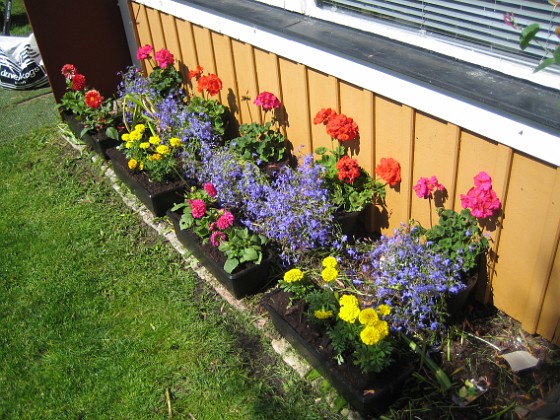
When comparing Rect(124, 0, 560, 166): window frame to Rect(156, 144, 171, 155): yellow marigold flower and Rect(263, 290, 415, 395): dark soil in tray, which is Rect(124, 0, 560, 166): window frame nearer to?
Rect(156, 144, 171, 155): yellow marigold flower

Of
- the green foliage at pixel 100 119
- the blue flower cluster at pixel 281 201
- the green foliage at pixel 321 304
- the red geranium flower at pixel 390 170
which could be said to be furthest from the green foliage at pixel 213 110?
the green foliage at pixel 321 304

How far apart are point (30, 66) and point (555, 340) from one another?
571 cm

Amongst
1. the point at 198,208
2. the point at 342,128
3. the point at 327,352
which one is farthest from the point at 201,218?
the point at 327,352

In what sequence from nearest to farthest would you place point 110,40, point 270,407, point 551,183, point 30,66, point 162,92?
point 551,183 < point 270,407 < point 162,92 < point 110,40 < point 30,66

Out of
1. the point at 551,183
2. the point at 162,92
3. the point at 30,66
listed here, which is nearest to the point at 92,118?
the point at 162,92

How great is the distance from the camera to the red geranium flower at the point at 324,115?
326cm

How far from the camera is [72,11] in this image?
4996mm

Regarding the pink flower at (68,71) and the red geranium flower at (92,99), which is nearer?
the red geranium flower at (92,99)

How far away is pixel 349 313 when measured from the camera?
249cm

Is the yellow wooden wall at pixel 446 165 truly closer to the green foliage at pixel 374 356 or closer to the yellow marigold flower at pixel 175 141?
the yellow marigold flower at pixel 175 141

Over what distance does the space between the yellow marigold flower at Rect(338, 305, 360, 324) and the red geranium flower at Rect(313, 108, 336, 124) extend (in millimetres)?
1189

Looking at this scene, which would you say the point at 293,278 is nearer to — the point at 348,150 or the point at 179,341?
the point at 179,341

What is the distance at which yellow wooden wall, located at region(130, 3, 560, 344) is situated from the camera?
247 centimetres

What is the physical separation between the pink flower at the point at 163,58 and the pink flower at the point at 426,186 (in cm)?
256
